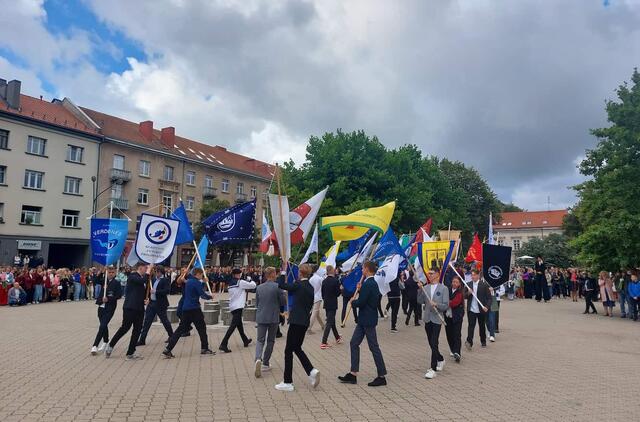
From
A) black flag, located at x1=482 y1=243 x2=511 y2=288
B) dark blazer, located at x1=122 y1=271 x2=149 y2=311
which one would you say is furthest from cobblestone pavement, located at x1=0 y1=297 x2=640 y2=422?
black flag, located at x1=482 y1=243 x2=511 y2=288

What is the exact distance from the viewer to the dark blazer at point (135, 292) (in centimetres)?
927

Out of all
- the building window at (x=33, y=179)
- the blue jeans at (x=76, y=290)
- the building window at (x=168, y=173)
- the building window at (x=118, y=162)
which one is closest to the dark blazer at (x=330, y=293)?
the blue jeans at (x=76, y=290)

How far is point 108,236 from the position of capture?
523 inches

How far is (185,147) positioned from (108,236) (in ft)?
137

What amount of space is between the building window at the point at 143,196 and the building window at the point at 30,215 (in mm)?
8934

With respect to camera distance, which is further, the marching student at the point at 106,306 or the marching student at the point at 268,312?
the marching student at the point at 106,306

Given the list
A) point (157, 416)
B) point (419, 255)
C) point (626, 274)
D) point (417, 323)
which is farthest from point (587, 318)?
point (157, 416)

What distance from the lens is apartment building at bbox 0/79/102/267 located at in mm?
35844

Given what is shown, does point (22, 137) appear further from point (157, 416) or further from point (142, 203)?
point (157, 416)

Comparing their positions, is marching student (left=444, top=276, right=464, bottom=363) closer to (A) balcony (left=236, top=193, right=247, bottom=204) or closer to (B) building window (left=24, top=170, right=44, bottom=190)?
(B) building window (left=24, top=170, right=44, bottom=190)

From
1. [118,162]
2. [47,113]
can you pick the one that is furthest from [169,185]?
[47,113]

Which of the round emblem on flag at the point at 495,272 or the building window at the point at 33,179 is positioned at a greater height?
the building window at the point at 33,179

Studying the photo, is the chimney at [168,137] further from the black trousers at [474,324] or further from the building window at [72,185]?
the black trousers at [474,324]

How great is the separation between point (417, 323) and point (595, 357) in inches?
215
